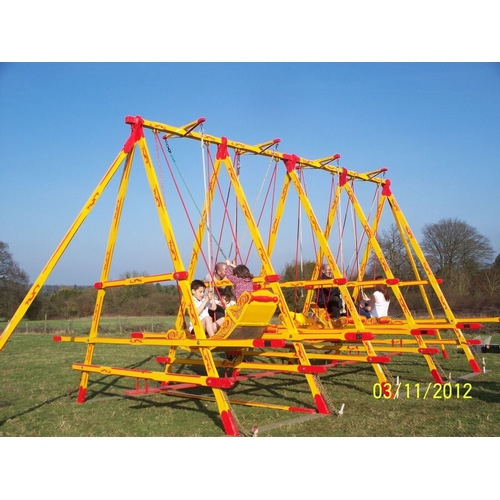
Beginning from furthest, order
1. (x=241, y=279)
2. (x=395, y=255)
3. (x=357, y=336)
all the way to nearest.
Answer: (x=395, y=255) → (x=241, y=279) → (x=357, y=336)

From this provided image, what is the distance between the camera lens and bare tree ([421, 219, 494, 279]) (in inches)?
1249

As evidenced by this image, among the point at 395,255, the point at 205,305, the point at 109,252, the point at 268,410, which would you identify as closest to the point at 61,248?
the point at 109,252

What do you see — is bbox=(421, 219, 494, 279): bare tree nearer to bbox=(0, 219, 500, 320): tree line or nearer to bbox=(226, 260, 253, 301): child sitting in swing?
bbox=(0, 219, 500, 320): tree line

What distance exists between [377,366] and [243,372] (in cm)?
458

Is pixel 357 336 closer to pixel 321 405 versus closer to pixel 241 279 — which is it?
pixel 321 405

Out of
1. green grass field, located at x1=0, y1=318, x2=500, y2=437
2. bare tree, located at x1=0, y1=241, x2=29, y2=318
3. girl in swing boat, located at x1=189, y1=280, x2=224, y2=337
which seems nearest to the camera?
green grass field, located at x1=0, y1=318, x2=500, y2=437

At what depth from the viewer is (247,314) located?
792cm

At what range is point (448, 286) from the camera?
2997 centimetres

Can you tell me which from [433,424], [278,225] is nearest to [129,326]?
[278,225]

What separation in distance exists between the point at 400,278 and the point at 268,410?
22.9 m

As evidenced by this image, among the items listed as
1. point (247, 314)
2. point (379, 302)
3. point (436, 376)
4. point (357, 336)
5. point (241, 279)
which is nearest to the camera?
point (247, 314)

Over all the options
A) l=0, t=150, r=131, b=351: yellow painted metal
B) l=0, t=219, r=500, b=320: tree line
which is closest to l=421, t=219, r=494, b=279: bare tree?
l=0, t=219, r=500, b=320: tree line

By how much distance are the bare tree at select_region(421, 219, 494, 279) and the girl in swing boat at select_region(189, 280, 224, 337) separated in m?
23.6

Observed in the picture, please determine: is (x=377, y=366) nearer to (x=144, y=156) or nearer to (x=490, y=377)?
(x=490, y=377)
